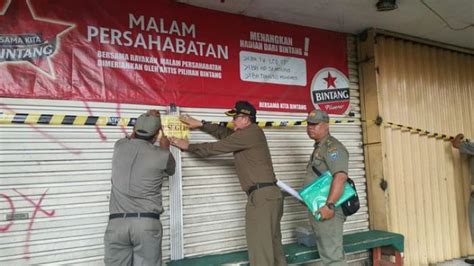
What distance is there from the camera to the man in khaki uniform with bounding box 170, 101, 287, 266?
3459 mm

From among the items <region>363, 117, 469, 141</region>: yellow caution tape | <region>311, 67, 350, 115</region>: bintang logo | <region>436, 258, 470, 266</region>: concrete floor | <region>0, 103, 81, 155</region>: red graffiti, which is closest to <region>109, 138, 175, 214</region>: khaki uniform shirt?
<region>0, 103, 81, 155</region>: red graffiti

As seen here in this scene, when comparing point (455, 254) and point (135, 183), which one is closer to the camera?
point (135, 183)

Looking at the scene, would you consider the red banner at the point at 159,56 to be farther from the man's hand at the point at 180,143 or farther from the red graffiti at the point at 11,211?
the red graffiti at the point at 11,211

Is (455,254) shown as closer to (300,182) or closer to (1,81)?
(300,182)

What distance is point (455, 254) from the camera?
218 inches

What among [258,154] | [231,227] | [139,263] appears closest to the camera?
[139,263]

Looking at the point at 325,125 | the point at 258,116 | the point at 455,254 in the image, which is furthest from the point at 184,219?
the point at 455,254

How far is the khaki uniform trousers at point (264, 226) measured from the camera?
3.43m

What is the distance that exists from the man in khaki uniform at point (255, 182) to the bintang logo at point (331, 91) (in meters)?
1.39

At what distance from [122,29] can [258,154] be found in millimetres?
1754

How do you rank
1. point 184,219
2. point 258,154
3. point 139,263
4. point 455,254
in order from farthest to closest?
point 455,254 → point 184,219 → point 258,154 → point 139,263

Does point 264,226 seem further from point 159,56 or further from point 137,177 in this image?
point 159,56

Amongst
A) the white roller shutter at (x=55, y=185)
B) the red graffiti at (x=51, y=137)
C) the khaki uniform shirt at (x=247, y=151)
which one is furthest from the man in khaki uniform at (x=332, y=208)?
the red graffiti at (x=51, y=137)

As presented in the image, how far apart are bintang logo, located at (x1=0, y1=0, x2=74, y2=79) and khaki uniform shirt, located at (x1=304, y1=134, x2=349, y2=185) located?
2.52 meters
